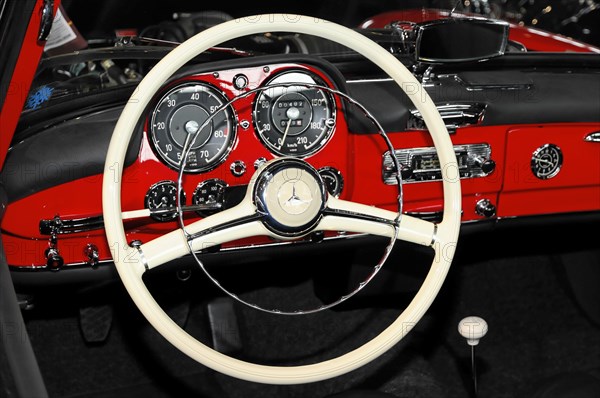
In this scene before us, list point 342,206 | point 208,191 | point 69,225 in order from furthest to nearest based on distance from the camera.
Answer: point 208,191
point 69,225
point 342,206

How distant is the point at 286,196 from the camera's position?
1.59m

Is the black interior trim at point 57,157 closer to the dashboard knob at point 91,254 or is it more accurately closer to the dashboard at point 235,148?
the dashboard at point 235,148

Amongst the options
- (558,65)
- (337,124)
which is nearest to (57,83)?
(337,124)

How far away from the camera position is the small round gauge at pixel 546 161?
230 centimetres

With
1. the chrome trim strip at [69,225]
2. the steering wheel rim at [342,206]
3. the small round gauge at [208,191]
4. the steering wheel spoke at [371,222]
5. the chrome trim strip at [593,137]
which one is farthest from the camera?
the chrome trim strip at [593,137]

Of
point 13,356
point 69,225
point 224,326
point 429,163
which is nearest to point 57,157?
point 69,225

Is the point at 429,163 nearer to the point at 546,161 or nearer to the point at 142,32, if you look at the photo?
the point at 546,161

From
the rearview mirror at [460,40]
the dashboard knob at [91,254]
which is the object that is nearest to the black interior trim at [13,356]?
the dashboard knob at [91,254]

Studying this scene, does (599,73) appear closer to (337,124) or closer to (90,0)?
(337,124)

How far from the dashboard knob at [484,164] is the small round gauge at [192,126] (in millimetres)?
682

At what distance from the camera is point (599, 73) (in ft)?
7.87

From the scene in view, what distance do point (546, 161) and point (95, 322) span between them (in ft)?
4.78

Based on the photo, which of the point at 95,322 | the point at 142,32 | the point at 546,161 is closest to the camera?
the point at 142,32

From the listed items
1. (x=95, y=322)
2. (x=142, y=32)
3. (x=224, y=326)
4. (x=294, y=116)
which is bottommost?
(x=224, y=326)
